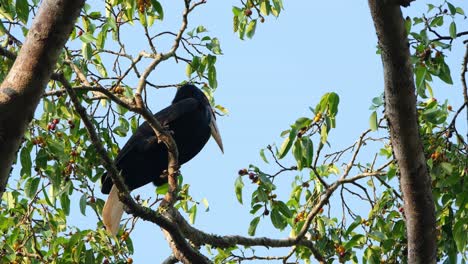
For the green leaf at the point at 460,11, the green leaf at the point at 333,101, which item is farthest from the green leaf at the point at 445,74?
the green leaf at the point at 333,101

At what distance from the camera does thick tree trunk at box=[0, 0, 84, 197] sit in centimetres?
224

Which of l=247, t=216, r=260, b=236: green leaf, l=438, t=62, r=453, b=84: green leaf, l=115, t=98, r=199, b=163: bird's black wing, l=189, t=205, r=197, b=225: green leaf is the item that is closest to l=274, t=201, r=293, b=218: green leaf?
l=247, t=216, r=260, b=236: green leaf

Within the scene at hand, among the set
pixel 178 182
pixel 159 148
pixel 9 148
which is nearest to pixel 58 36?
pixel 9 148

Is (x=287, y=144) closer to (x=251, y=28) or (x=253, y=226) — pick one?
(x=253, y=226)

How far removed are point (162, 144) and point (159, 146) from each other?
3 centimetres

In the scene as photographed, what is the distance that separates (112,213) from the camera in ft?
16.3

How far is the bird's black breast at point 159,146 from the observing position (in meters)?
5.60

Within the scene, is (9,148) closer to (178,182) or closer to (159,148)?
(178,182)

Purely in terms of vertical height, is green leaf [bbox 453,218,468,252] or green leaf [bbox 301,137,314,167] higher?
green leaf [bbox 301,137,314,167]

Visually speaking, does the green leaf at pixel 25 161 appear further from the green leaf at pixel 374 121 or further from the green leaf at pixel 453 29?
the green leaf at pixel 453 29

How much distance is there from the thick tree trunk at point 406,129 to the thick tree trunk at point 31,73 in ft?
3.45

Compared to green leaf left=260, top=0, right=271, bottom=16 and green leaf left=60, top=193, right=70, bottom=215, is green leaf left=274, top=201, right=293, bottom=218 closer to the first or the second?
green leaf left=60, top=193, right=70, bottom=215

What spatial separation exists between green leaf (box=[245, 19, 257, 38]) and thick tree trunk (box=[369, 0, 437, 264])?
1.73m

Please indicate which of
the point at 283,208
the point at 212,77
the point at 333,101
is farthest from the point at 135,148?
the point at 333,101
